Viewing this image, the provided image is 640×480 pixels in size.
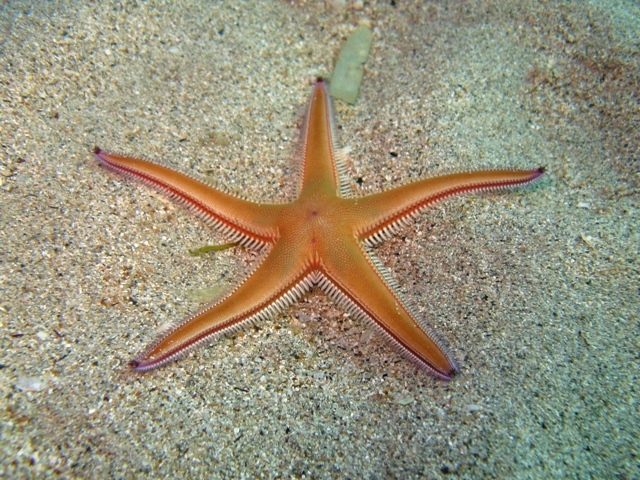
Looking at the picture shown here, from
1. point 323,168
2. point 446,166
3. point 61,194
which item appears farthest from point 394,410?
point 61,194

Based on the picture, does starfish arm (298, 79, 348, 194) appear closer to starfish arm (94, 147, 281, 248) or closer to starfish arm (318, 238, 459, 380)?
starfish arm (94, 147, 281, 248)

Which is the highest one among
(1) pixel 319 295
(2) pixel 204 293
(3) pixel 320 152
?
(3) pixel 320 152

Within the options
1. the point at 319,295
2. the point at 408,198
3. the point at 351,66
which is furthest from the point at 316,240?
the point at 351,66

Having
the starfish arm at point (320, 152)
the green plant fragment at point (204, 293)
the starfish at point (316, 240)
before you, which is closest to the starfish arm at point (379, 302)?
the starfish at point (316, 240)

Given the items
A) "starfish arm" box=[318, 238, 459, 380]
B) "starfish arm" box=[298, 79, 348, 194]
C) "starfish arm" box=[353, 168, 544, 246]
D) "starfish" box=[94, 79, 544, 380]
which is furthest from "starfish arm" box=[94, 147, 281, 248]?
"starfish arm" box=[353, 168, 544, 246]

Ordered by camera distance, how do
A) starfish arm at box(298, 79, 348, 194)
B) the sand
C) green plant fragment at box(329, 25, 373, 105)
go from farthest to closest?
green plant fragment at box(329, 25, 373, 105) → starfish arm at box(298, 79, 348, 194) → the sand

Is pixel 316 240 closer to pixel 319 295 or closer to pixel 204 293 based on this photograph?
pixel 319 295

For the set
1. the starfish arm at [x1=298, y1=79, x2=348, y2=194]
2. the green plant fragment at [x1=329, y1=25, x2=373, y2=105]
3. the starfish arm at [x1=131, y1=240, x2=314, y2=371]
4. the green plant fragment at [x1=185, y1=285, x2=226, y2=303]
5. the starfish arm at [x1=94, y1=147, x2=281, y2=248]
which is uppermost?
the green plant fragment at [x1=329, y1=25, x2=373, y2=105]
